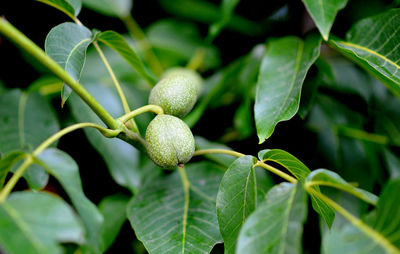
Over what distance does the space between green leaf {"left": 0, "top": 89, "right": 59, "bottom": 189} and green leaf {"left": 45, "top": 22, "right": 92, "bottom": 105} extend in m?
0.35

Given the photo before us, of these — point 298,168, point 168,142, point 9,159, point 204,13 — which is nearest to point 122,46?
point 168,142

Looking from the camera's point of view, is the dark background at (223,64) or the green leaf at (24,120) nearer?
the green leaf at (24,120)

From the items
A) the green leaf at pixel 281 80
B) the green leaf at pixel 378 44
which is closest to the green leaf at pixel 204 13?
the green leaf at pixel 281 80

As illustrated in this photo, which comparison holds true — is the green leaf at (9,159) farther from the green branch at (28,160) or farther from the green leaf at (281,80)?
the green leaf at (281,80)

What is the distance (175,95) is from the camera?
912mm

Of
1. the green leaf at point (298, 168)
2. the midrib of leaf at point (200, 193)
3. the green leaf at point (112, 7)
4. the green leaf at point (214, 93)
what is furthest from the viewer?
the green leaf at point (112, 7)

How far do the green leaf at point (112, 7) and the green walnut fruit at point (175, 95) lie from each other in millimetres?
746

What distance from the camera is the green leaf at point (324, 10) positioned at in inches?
33.3

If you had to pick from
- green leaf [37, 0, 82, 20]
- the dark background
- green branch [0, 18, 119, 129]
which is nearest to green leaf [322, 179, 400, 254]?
green branch [0, 18, 119, 129]

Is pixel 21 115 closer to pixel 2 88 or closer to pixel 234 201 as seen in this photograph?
pixel 2 88

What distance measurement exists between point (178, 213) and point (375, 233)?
51 centimetres

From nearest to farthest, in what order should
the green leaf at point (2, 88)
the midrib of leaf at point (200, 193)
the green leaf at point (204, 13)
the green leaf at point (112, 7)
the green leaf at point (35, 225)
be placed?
the green leaf at point (35, 225) < the midrib of leaf at point (200, 193) < the green leaf at point (2, 88) < the green leaf at point (112, 7) < the green leaf at point (204, 13)

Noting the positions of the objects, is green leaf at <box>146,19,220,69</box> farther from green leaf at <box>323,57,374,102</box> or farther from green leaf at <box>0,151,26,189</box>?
green leaf at <box>0,151,26,189</box>

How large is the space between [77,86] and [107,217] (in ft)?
1.68
